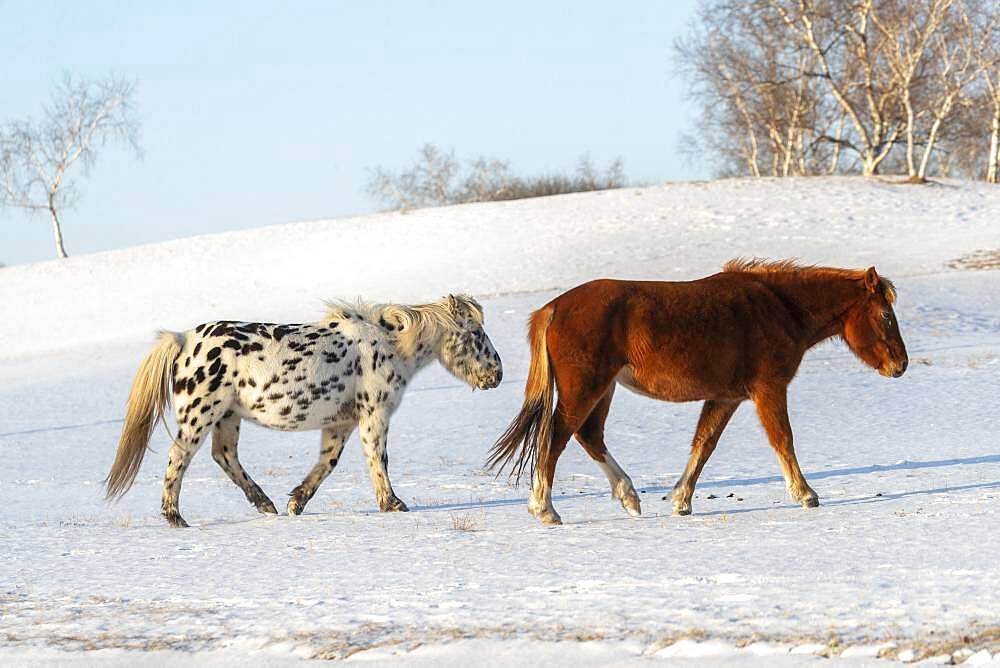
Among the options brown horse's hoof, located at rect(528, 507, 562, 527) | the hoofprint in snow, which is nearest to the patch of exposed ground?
the hoofprint in snow

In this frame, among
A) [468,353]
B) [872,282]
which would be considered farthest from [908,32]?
[468,353]

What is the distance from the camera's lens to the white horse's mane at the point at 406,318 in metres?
8.87

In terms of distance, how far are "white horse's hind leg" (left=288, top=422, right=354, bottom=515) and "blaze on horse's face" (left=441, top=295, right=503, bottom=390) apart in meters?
0.92

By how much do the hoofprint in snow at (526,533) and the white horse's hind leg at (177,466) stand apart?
0.28 m

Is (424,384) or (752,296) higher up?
(752,296)

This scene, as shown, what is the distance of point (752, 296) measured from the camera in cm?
802

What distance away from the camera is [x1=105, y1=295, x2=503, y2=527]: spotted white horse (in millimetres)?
8328

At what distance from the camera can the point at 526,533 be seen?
282 inches

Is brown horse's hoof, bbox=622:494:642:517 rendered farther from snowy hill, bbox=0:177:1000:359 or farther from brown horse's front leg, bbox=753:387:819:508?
snowy hill, bbox=0:177:1000:359

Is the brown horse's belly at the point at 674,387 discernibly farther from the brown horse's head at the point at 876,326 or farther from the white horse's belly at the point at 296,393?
the white horse's belly at the point at 296,393

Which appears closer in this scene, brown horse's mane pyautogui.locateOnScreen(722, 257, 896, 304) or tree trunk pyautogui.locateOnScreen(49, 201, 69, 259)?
brown horse's mane pyautogui.locateOnScreen(722, 257, 896, 304)

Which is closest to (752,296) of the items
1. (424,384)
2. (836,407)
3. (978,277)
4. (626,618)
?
(626,618)

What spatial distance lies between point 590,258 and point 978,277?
8.22m

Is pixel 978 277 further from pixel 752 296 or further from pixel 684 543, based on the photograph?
pixel 684 543
